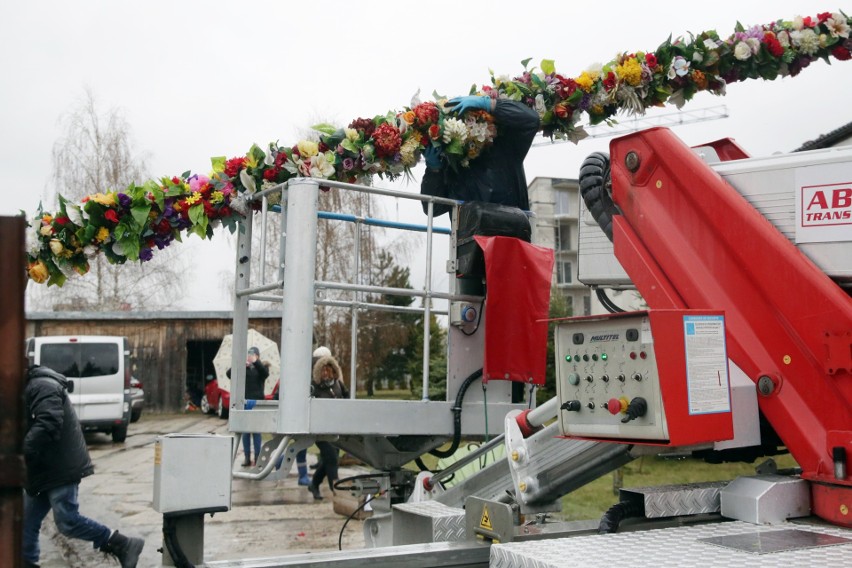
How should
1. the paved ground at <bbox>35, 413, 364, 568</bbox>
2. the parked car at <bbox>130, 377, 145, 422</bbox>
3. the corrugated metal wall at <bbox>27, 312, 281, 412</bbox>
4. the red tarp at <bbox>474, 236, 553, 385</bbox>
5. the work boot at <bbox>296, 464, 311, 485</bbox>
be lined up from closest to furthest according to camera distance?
the red tarp at <bbox>474, 236, 553, 385</bbox>, the paved ground at <bbox>35, 413, 364, 568</bbox>, the work boot at <bbox>296, 464, 311, 485</bbox>, the parked car at <bbox>130, 377, 145, 422</bbox>, the corrugated metal wall at <bbox>27, 312, 281, 412</bbox>

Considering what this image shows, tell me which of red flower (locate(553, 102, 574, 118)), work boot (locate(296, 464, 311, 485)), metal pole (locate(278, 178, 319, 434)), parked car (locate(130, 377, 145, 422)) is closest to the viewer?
metal pole (locate(278, 178, 319, 434))

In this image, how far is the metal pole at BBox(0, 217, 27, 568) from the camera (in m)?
1.52

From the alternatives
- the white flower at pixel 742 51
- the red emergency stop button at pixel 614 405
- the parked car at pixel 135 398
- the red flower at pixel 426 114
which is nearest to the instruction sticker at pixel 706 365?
the red emergency stop button at pixel 614 405

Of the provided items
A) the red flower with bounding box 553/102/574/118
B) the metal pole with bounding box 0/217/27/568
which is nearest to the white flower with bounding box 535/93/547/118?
the red flower with bounding box 553/102/574/118

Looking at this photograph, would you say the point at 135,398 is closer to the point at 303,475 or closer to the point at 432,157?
the point at 303,475

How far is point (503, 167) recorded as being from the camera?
5758 millimetres

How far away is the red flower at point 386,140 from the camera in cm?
588

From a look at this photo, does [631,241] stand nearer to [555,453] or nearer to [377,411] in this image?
[555,453]

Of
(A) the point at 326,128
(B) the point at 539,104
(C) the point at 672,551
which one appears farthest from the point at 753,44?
(C) the point at 672,551

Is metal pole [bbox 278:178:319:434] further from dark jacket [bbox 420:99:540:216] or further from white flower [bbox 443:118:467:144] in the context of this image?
white flower [bbox 443:118:467:144]

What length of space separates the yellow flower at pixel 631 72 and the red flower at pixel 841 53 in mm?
1352

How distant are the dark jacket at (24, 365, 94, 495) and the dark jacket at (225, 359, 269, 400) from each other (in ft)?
17.9

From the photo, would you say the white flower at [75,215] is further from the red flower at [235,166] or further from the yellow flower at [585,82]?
the yellow flower at [585,82]

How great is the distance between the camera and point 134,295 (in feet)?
128
